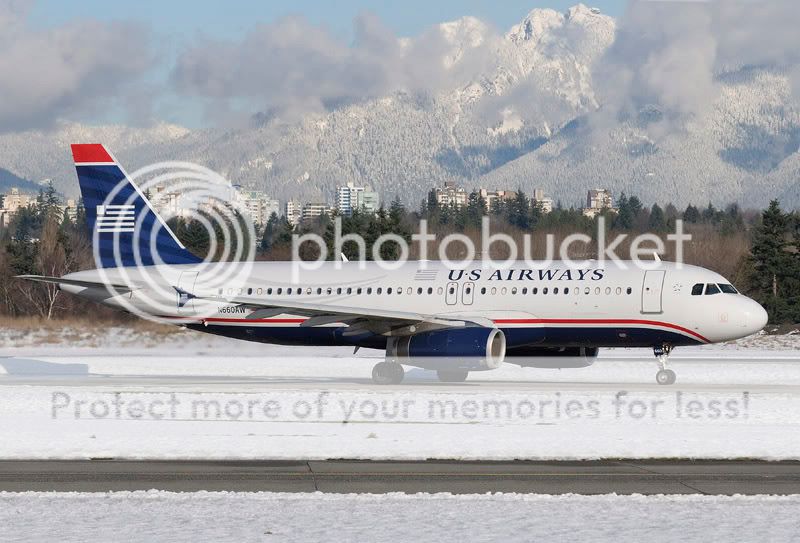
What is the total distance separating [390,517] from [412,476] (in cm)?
320

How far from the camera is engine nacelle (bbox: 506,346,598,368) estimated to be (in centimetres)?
3366

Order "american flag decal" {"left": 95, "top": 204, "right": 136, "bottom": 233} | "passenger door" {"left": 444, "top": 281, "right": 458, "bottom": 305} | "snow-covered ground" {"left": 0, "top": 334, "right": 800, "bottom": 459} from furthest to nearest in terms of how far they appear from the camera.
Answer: "american flag decal" {"left": 95, "top": 204, "right": 136, "bottom": 233} → "passenger door" {"left": 444, "top": 281, "right": 458, "bottom": 305} → "snow-covered ground" {"left": 0, "top": 334, "right": 800, "bottom": 459}

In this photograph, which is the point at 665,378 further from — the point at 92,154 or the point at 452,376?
the point at 92,154

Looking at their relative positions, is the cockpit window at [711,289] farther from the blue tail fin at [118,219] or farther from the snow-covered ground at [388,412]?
the blue tail fin at [118,219]

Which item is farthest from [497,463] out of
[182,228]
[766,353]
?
[182,228]

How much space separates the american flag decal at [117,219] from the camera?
128 feet

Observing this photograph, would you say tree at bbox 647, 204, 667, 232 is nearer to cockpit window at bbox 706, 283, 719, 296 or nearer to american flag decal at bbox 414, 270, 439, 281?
american flag decal at bbox 414, 270, 439, 281

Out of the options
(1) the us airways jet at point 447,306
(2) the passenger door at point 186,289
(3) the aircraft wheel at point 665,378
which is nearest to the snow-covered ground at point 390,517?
(1) the us airways jet at point 447,306

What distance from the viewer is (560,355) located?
34281mm

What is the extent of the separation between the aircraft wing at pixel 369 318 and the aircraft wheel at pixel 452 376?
1280 mm

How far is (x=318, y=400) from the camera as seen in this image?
85.3 feet

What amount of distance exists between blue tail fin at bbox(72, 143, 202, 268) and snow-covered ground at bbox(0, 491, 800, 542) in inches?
983

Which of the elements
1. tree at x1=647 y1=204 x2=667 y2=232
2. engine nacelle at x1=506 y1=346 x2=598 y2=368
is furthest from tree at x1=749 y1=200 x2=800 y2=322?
tree at x1=647 y1=204 x2=667 y2=232

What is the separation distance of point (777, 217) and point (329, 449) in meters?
62.6
